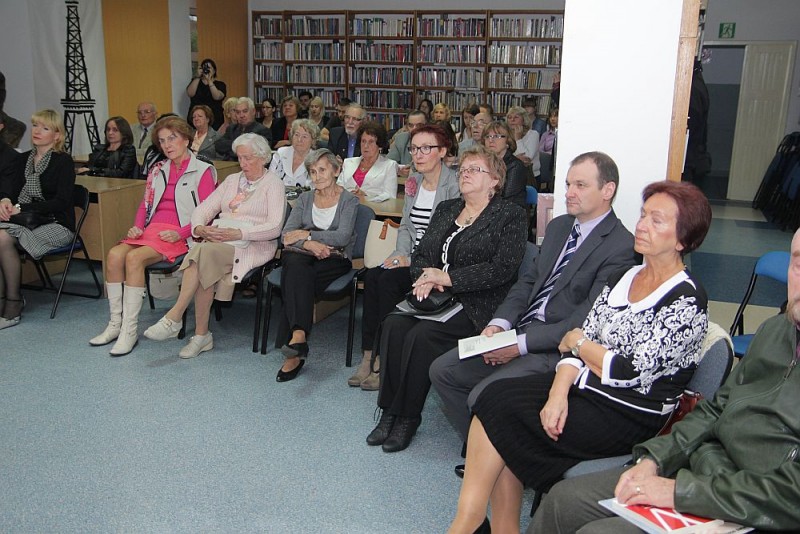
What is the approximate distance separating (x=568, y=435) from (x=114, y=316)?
3130 millimetres

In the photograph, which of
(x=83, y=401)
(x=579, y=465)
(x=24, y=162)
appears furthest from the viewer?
(x=24, y=162)

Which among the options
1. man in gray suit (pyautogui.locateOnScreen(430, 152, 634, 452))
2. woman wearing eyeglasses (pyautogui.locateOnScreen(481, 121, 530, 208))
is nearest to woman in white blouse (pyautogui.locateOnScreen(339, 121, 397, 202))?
woman wearing eyeglasses (pyautogui.locateOnScreen(481, 121, 530, 208))

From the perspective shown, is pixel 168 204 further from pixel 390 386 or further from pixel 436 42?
pixel 436 42

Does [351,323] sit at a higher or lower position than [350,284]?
lower

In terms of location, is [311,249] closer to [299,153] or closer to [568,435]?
[299,153]


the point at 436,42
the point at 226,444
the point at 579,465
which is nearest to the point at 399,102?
the point at 436,42

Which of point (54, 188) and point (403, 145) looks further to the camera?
point (403, 145)

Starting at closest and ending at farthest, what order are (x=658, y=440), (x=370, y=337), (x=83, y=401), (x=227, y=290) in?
(x=658, y=440) → (x=83, y=401) → (x=370, y=337) → (x=227, y=290)

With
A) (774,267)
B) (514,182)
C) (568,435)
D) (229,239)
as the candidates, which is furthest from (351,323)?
(774,267)

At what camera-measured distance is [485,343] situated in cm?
277

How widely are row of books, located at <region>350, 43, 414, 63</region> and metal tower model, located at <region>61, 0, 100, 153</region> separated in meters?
4.08

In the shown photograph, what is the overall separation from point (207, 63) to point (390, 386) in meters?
7.88

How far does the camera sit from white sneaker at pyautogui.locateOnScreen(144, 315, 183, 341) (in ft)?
13.9

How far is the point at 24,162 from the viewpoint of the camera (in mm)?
4953
